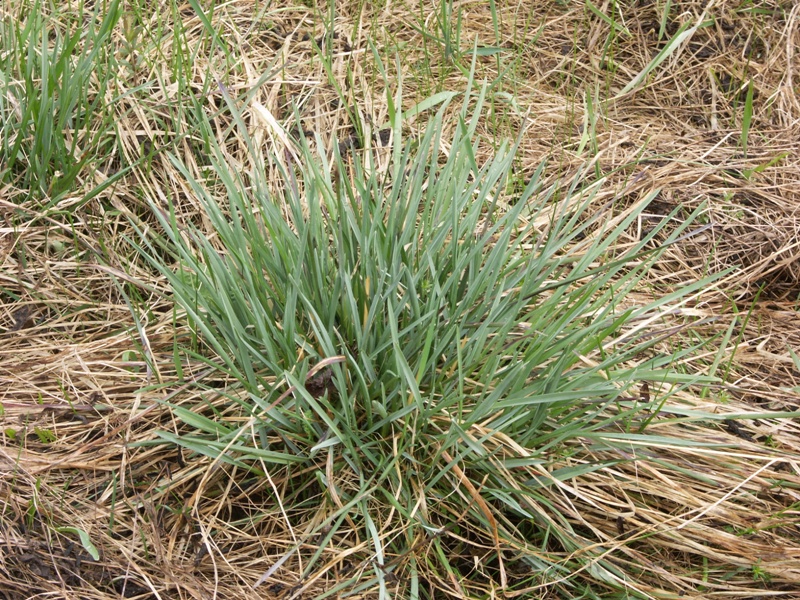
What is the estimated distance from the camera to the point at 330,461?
63.6 inches

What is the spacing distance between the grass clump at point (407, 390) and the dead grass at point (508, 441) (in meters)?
0.04

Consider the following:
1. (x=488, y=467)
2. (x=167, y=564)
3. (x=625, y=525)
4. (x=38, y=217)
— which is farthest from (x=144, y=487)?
(x=625, y=525)

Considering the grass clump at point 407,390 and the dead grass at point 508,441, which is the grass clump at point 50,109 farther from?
the grass clump at point 407,390

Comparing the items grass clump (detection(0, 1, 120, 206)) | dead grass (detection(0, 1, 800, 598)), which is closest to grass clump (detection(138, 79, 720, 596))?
dead grass (detection(0, 1, 800, 598))

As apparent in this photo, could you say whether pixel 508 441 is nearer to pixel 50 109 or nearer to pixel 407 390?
pixel 407 390

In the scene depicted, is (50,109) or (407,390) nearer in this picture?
(407,390)

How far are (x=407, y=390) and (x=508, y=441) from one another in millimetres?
218

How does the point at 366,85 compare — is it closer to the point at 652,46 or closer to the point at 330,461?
the point at 652,46

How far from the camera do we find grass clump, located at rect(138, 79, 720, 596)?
161cm

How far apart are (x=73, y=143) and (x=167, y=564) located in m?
1.13

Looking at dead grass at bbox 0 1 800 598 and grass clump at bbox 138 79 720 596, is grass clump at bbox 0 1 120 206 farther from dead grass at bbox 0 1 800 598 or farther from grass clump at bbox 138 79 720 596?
grass clump at bbox 138 79 720 596

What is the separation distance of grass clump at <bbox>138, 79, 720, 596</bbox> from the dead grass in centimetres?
4

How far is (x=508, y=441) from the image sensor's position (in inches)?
64.4

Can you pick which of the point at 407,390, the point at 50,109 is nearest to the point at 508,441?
the point at 407,390
